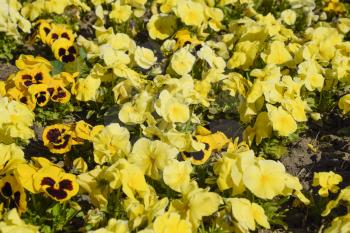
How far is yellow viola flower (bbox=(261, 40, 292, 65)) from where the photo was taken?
16.1 ft

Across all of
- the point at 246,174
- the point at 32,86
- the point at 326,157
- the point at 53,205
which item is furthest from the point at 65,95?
the point at 326,157

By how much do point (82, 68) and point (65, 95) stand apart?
1.90ft

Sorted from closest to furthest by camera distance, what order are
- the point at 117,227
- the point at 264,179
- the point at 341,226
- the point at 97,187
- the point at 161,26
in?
the point at 117,227 < the point at 341,226 < the point at 264,179 < the point at 97,187 < the point at 161,26

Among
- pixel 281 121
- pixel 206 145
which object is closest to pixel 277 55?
pixel 281 121

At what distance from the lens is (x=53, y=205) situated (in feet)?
11.7

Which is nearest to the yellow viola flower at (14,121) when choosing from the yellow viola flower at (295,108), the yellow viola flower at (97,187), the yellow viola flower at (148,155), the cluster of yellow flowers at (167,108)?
the cluster of yellow flowers at (167,108)

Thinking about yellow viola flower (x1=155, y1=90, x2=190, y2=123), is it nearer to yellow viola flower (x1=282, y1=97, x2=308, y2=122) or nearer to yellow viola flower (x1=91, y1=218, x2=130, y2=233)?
yellow viola flower (x1=282, y1=97, x2=308, y2=122)

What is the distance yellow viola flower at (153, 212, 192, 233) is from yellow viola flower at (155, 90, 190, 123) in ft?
2.93

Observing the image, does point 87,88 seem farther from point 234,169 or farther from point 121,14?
point 234,169

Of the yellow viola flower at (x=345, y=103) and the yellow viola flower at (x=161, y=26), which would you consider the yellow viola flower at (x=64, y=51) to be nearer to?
the yellow viola flower at (x=161, y=26)

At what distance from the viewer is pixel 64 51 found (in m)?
4.95

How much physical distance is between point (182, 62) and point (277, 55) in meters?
0.81

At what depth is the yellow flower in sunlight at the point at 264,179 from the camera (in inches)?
134

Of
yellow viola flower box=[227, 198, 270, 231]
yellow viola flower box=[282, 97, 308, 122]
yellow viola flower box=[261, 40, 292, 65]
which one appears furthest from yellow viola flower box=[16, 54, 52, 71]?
yellow viola flower box=[227, 198, 270, 231]
